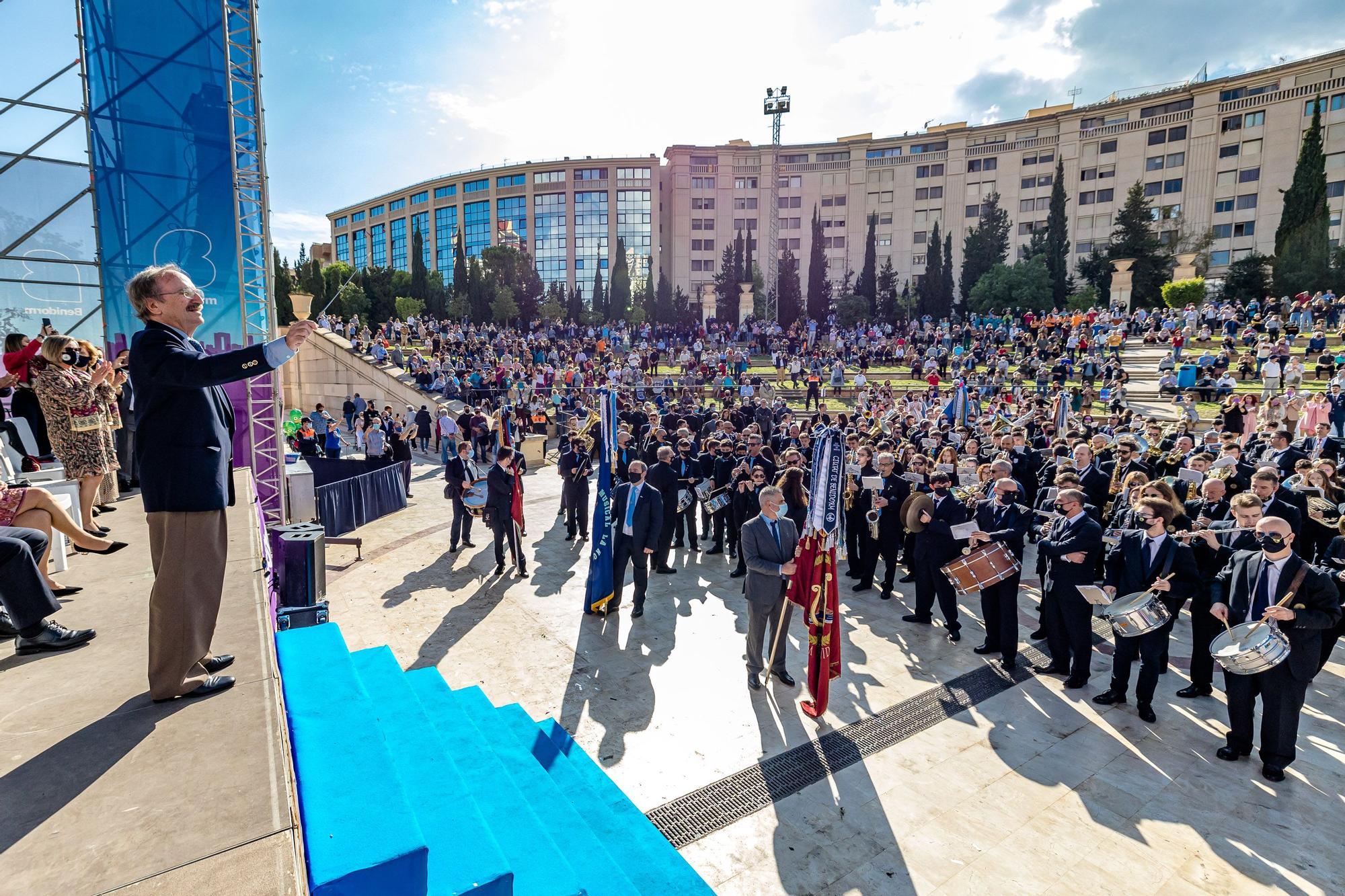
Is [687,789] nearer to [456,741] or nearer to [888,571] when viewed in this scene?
[456,741]

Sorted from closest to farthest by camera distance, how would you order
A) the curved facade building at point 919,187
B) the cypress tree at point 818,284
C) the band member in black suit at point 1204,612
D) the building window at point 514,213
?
the band member in black suit at point 1204,612
the curved facade building at point 919,187
the cypress tree at point 818,284
the building window at point 514,213

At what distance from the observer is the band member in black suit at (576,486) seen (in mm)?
12266

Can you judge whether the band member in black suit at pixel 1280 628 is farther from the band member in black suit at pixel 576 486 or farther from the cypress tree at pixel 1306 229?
the cypress tree at pixel 1306 229

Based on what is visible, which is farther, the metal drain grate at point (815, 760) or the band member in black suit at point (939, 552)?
the band member in black suit at point (939, 552)

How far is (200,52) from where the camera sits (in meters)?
12.2

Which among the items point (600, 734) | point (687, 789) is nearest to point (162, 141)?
point (600, 734)

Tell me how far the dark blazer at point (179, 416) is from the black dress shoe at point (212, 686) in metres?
0.70

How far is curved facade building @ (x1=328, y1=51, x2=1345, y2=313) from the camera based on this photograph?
169 ft

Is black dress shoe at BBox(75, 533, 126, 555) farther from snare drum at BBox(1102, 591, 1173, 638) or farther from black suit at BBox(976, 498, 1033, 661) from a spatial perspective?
snare drum at BBox(1102, 591, 1173, 638)

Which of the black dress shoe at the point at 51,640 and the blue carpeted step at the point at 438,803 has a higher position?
the black dress shoe at the point at 51,640

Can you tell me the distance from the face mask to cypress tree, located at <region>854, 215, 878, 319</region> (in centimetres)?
5702

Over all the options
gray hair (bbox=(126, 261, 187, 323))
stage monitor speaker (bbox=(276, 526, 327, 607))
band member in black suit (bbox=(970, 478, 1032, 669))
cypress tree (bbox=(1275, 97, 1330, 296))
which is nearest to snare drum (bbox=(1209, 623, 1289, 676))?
band member in black suit (bbox=(970, 478, 1032, 669))

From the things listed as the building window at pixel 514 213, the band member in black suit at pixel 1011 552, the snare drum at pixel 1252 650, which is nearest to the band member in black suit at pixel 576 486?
the band member in black suit at pixel 1011 552

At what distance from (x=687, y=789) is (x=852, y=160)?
6952cm
